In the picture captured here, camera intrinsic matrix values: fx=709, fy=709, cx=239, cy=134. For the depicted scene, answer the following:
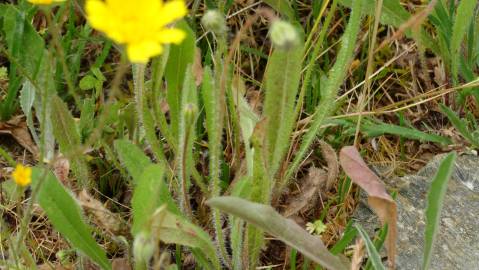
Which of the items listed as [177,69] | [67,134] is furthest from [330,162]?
[67,134]

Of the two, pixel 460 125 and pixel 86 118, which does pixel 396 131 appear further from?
pixel 86 118

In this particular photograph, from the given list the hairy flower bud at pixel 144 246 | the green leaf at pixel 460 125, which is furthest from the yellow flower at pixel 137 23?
the green leaf at pixel 460 125

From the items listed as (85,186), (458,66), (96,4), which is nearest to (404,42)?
(458,66)

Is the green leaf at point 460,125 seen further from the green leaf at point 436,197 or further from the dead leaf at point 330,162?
the green leaf at point 436,197

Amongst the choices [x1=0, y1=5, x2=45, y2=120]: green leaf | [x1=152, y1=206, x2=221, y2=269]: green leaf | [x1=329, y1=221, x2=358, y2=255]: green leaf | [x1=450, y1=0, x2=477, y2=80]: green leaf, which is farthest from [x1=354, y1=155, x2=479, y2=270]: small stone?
[x1=0, y1=5, x2=45, y2=120]: green leaf

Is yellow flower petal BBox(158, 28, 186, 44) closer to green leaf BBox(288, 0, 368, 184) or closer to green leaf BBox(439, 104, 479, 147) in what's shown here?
green leaf BBox(288, 0, 368, 184)

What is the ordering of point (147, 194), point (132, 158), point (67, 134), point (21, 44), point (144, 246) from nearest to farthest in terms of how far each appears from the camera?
point (144, 246) < point (147, 194) < point (132, 158) < point (67, 134) < point (21, 44)
